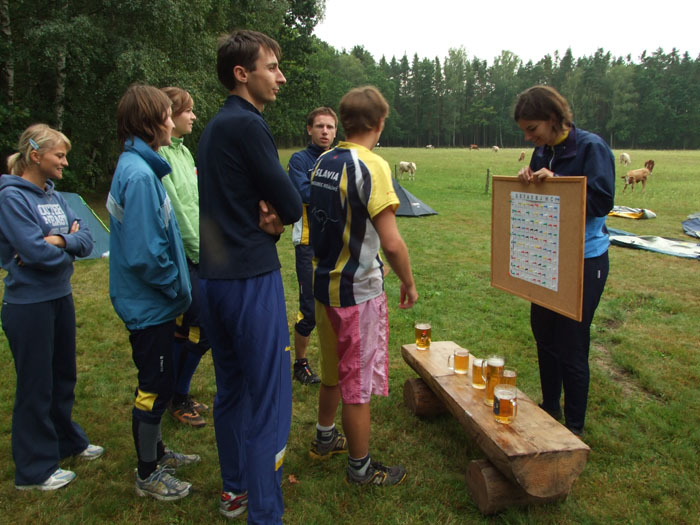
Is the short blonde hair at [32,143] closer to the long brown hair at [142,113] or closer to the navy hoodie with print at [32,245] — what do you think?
the navy hoodie with print at [32,245]

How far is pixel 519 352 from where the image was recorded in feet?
14.3

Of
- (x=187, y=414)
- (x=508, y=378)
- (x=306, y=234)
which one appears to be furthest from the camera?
(x=306, y=234)

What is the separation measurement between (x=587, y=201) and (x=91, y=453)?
10.5 feet

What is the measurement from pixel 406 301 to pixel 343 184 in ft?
2.35

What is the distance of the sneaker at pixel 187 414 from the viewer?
320 centimetres

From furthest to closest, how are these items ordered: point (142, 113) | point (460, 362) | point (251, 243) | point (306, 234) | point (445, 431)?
point (306, 234)
point (445, 431)
point (460, 362)
point (142, 113)
point (251, 243)

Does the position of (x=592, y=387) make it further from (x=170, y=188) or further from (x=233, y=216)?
(x=170, y=188)

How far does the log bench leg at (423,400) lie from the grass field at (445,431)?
70mm

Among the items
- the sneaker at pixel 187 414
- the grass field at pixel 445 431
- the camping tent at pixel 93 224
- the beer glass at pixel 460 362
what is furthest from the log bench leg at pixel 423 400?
the camping tent at pixel 93 224

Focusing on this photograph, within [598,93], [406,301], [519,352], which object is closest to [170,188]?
[406,301]

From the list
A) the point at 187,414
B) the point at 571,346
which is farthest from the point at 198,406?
the point at 571,346

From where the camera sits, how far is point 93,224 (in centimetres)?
804

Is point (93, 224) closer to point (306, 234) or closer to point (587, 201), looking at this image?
point (306, 234)

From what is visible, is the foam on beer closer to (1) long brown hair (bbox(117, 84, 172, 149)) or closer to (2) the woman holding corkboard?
(2) the woman holding corkboard
